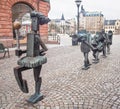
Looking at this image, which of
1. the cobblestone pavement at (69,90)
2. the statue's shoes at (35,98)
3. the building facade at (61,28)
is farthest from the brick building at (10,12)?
the building facade at (61,28)

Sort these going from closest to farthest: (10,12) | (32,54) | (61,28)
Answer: (32,54) < (10,12) < (61,28)

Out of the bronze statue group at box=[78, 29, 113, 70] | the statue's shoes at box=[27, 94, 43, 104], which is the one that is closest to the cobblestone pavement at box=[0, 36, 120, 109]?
the statue's shoes at box=[27, 94, 43, 104]

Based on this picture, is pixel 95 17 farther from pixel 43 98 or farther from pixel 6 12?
pixel 43 98

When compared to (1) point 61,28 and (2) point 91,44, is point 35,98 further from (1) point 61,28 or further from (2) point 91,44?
(1) point 61,28

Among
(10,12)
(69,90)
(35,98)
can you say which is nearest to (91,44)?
(69,90)

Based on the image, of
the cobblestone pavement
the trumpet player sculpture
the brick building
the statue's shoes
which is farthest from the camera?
the brick building

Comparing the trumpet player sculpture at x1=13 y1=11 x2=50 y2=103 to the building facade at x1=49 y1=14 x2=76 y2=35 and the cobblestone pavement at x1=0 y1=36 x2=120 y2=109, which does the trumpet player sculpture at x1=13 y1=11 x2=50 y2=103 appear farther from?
the building facade at x1=49 y1=14 x2=76 y2=35

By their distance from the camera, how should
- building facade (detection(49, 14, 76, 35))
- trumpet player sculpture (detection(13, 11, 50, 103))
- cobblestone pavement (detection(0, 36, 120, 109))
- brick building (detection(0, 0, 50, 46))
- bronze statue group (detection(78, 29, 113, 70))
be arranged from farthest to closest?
building facade (detection(49, 14, 76, 35)) < brick building (detection(0, 0, 50, 46)) < bronze statue group (detection(78, 29, 113, 70)) < cobblestone pavement (detection(0, 36, 120, 109)) < trumpet player sculpture (detection(13, 11, 50, 103))

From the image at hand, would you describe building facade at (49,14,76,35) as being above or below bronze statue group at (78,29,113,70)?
above

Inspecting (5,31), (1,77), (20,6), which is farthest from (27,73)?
(20,6)

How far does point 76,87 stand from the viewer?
6012mm

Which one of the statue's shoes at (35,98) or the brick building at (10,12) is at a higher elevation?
the brick building at (10,12)

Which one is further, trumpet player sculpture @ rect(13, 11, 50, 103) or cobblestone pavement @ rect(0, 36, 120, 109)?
cobblestone pavement @ rect(0, 36, 120, 109)

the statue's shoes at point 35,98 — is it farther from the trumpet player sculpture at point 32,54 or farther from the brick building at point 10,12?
the brick building at point 10,12
